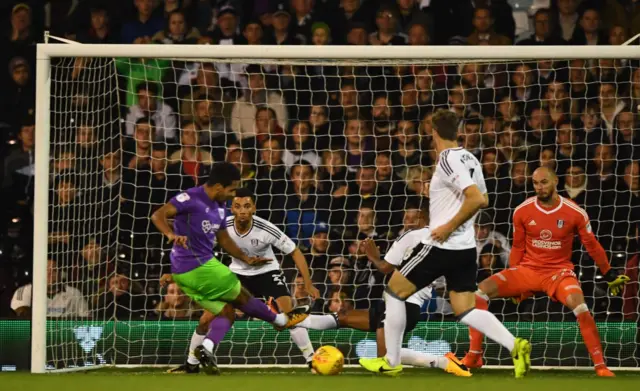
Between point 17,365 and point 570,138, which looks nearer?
point 17,365

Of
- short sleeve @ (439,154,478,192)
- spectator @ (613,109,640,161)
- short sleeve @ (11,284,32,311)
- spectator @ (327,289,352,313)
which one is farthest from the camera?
spectator @ (613,109,640,161)

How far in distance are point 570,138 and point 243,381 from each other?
4.69m

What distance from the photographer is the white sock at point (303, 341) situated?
8.77 metres

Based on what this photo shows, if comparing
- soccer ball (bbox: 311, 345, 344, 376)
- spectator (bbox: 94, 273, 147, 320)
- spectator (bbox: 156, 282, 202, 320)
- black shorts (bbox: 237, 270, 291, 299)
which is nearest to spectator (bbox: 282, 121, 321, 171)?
black shorts (bbox: 237, 270, 291, 299)

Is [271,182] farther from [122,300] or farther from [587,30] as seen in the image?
[587,30]

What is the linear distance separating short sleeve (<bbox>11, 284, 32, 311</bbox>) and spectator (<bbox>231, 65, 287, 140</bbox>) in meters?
2.35

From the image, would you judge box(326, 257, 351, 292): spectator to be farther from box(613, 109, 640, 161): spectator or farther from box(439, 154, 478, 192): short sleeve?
box(439, 154, 478, 192): short sleeve

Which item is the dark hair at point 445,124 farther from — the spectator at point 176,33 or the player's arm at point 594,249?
the spectator at point 176,33

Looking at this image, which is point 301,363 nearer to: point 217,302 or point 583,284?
point 217,302

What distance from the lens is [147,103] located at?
10.7m

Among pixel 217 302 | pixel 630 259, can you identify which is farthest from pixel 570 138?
pixel 217 302

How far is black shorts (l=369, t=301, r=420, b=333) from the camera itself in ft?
27.7

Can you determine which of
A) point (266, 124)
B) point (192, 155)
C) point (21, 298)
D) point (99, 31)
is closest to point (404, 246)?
point (266, 124)

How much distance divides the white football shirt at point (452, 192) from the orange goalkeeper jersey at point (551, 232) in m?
1.67
